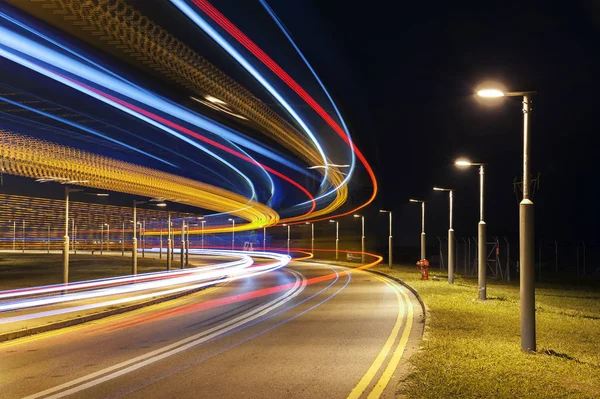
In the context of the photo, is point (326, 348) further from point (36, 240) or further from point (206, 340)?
point (36, 240)

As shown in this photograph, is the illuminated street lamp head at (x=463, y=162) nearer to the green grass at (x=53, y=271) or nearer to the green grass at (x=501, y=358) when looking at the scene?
the green grass at (x=501, y=358)

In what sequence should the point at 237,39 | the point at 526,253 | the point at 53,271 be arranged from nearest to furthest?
the point at 526,253 < the point at 237,39 < the point at 53,271

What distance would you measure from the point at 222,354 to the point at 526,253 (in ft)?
19.6

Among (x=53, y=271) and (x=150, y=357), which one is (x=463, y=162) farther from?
(x=53, y=271)

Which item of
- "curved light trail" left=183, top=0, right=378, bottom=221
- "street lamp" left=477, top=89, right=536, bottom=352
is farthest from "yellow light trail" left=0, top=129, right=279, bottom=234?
"street lamp" left=477, top=89, right=536, bottom=352

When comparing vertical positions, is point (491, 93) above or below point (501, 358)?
above

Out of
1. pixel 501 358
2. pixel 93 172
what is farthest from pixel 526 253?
pixel 93 172

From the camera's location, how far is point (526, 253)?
10.3 metres

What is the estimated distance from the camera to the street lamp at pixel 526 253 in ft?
32.8

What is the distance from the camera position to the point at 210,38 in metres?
11.9

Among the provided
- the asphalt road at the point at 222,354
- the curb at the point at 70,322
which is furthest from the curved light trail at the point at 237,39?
the curb at the point at 70,322

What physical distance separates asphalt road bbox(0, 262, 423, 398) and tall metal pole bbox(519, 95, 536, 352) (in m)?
2.16

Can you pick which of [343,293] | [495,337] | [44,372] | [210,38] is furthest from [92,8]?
[343,293]

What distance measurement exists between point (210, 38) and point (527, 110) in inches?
262
